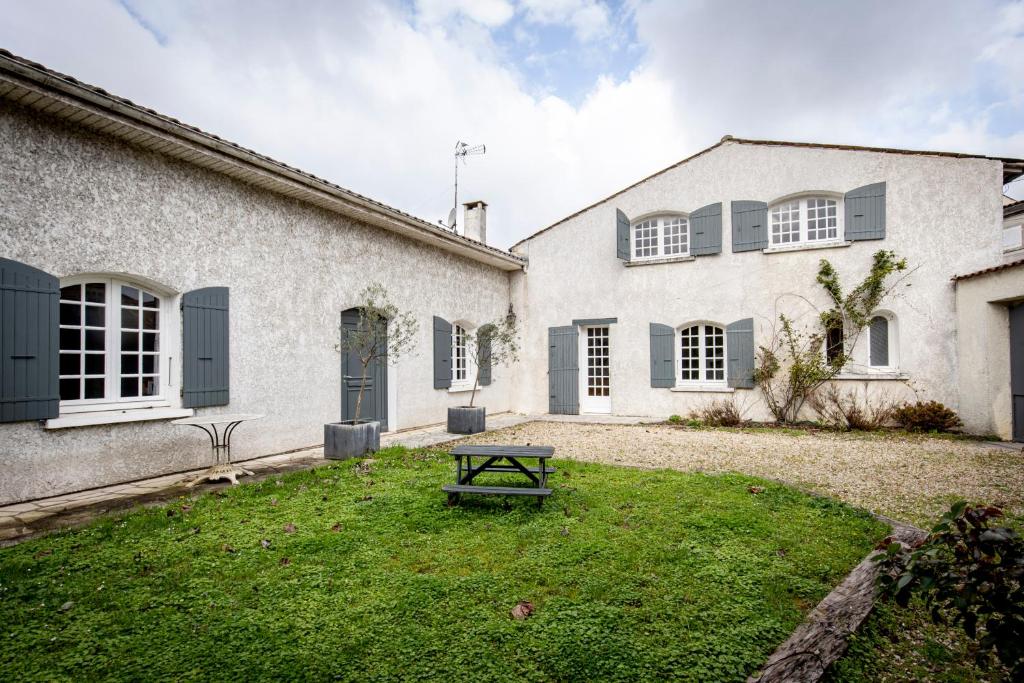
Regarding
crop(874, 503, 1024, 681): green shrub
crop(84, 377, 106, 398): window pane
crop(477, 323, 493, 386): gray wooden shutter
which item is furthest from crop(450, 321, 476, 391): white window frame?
crop(874, 503, 1024, 681): green shrub

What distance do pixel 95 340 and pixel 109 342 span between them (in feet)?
0.40

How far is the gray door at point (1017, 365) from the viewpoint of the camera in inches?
325

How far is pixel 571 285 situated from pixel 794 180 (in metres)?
5.38

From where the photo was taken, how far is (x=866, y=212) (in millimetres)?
10297

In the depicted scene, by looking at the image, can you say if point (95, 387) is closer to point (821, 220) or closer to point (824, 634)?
point (824, 634)

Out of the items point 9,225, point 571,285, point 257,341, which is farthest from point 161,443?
point 571,285

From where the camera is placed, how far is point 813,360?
34.2 ft

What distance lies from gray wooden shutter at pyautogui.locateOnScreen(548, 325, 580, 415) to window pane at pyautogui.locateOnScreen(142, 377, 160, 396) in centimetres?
864

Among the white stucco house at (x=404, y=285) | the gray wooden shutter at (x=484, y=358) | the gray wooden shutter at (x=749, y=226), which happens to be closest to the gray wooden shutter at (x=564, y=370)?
the white stucco house at (x=404, y=285)

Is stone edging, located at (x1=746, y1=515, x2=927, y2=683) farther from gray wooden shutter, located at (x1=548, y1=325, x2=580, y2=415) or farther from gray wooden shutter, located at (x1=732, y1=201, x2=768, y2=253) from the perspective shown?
gray wooden shutter, located at (x1=548, y1=325, x2=580, y2=415)

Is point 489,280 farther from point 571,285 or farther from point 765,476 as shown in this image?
point 765,476

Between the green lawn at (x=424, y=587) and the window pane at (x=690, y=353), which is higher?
the window pane at (x=690, y=353)

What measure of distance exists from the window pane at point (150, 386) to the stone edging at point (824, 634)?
6.53 m

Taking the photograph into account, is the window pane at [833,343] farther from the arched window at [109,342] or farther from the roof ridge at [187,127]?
the arched window at [109,342]
